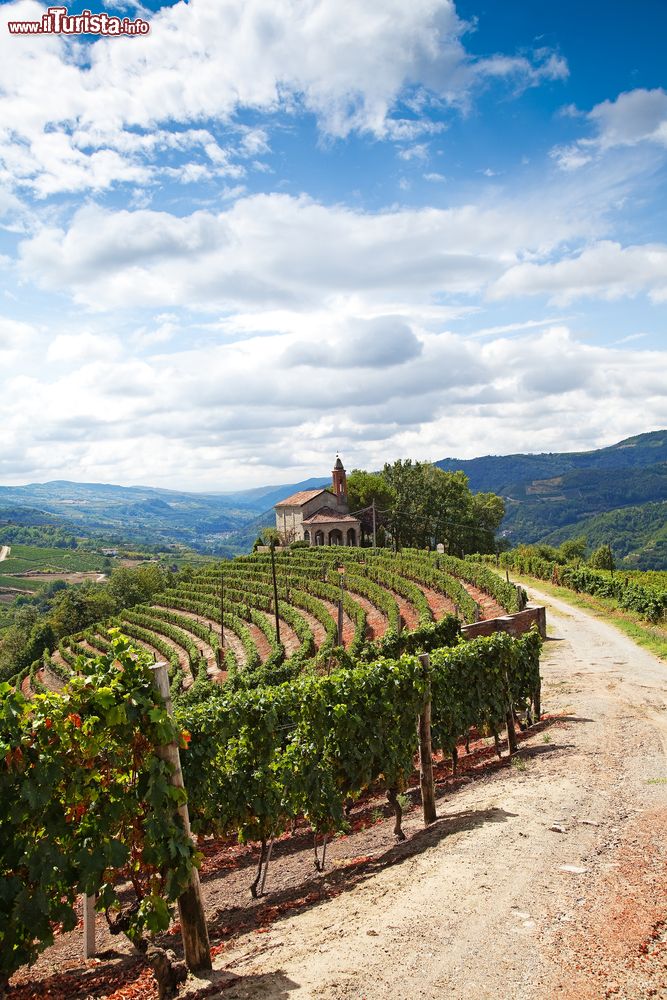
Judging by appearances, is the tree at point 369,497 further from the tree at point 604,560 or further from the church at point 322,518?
the tree at point 604,560

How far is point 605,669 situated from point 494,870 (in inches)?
586

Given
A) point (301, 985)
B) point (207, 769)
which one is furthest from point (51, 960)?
point (301, 985)

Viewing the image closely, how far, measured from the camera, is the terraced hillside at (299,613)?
25.1 meters

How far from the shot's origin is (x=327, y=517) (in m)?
67.2

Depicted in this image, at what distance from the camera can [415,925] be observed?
577cm

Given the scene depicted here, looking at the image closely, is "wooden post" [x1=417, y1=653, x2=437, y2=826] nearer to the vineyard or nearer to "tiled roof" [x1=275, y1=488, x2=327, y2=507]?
the vineyard

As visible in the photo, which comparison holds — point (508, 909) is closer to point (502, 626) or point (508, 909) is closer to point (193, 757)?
point (193, 757)

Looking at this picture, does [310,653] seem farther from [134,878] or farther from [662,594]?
[134,878]

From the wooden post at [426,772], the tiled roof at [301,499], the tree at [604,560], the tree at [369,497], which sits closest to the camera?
the wooden post at [426,772]

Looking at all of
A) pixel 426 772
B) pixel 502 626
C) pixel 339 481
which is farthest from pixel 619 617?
pixel 339 481

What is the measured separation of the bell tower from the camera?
7419cm

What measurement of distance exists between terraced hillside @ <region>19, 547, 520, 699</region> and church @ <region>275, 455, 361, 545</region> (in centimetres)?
749

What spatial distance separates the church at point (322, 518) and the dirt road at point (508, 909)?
5657 centimetres

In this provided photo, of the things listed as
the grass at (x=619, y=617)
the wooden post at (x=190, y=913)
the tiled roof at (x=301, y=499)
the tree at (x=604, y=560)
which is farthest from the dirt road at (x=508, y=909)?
the tiled roof at (x=301, y=499)
